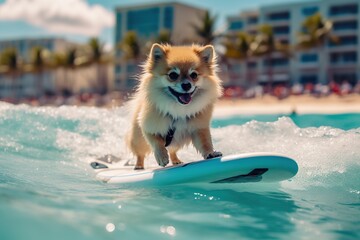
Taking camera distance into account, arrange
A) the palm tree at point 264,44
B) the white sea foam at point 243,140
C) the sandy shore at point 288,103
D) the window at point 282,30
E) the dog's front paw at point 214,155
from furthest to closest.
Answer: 1. the window at point 282,30
2. the palm tree at point 264,44
3. the sandy shore at point 288,103
4. the white sea foam at point 243,140
5. the dog's front paw at point 214,155

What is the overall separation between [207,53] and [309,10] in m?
49.1

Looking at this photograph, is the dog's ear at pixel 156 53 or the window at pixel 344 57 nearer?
the dog's ear at pixel 156 53

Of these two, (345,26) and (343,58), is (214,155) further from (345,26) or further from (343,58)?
(345,26)

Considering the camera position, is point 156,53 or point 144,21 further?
point 144,21

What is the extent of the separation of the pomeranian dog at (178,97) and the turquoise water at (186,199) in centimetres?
63

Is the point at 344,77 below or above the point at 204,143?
above

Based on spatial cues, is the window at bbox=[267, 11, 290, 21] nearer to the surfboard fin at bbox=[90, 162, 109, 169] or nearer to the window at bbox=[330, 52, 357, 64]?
the window at bbox=[330, 52, 357, 64]

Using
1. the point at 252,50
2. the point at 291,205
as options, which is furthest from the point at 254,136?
the point at 252,50

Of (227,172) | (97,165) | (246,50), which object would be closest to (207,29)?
(246,50)

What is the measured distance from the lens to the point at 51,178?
508cm

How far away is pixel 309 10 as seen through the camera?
167 ft

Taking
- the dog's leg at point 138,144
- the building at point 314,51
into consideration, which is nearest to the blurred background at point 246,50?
the building at point 314,51

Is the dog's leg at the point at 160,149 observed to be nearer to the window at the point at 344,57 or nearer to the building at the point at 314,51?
the building at the point at 314,51

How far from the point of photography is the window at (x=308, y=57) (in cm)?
4947
